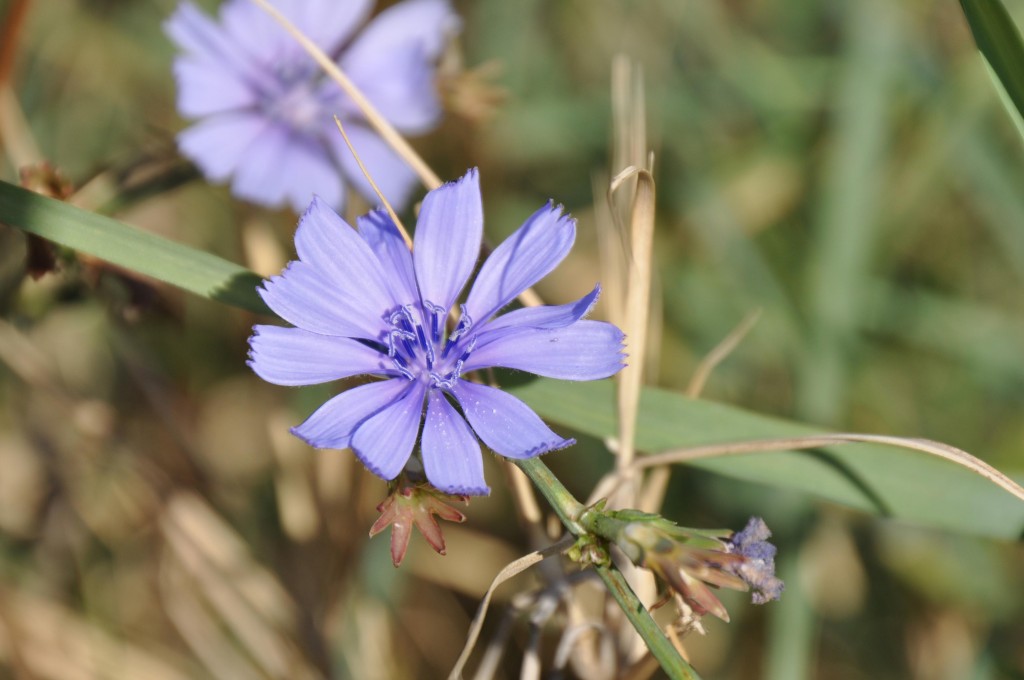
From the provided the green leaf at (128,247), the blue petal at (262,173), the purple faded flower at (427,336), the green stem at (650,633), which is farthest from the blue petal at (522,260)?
the blue petal at (262,173)

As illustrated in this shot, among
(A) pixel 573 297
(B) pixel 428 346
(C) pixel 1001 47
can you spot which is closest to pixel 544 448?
(B) pixel 428 346

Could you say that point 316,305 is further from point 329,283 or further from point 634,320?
point 634,320

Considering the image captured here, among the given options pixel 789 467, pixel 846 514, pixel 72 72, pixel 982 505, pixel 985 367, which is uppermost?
pixel 72 72

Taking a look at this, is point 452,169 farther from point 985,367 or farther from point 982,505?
point 982,505

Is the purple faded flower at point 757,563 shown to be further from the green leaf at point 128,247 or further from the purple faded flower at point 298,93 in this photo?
the purple faded flower at point 298,93

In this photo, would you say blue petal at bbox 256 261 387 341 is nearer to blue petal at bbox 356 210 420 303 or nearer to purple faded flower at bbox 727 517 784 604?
blue petal at bbox 356 210 420 303

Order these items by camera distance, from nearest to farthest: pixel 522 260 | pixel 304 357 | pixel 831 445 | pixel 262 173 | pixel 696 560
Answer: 1. pixel 696 560
2. pixel 304 357
3. pixel 522 260
4. pixel 831 445
5. pixel 262 173

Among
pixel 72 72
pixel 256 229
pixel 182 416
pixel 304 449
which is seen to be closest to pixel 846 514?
pixel 304 449
